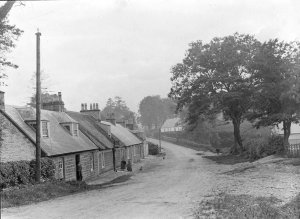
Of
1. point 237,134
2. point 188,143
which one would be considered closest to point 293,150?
point 237,134

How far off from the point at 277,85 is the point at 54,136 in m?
21.0

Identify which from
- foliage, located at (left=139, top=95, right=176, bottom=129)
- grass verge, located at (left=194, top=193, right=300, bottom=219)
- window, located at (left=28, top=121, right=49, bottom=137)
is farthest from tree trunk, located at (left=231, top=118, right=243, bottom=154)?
foliage, located at (left=139, top=95, right=176, bottom=129)

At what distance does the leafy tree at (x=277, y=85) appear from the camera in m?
36.6

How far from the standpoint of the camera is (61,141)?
30.5 m

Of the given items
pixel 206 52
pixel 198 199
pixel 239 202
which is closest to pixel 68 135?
pixel 198 199

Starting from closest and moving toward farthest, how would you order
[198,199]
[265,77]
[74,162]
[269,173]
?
[198,199], [269,173], [74,162], [265,77]

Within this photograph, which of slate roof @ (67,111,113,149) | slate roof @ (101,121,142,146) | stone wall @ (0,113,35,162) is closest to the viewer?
stone wall @ (0,113,35,162)

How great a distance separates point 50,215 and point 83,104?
37.5 meters

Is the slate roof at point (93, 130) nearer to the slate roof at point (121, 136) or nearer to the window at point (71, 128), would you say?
the window at point (71, 128)

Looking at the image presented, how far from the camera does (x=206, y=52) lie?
2202 inches

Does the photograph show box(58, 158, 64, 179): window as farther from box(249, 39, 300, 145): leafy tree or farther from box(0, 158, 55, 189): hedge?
box(249, 39, 300, 145): leafy tree

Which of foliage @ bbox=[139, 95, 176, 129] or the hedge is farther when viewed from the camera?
foliage @ bbox=[139, 95, 176, 129]

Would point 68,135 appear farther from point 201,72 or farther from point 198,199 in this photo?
point 201,72

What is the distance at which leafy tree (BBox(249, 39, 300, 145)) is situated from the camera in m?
36.6
